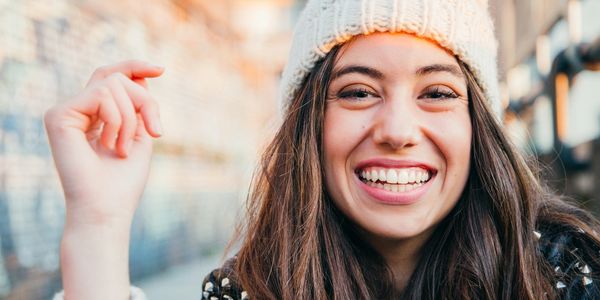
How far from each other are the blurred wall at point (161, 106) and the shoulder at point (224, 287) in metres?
0.41

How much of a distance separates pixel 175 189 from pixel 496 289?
711 cm

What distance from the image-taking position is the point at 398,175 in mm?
1976

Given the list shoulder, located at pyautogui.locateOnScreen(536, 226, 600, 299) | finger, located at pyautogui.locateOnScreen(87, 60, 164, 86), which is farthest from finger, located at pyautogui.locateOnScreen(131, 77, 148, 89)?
shoulder, located at pyautogui.locateOnScreen(536, 226, 600, 299)

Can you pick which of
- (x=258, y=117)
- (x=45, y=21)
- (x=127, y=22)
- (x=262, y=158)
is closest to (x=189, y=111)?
(x=127, y=22)

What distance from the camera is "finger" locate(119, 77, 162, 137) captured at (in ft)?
5.84

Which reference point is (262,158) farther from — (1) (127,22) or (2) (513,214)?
(1) (127,22)

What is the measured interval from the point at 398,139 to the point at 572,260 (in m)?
0.64

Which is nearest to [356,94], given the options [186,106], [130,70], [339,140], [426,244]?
[339,140]

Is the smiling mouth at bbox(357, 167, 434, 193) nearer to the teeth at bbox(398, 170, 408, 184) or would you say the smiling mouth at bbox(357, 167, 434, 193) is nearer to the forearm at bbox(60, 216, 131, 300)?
the teeth at bbox(398, 170, 408, 184)

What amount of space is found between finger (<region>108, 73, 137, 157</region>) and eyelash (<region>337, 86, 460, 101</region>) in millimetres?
674

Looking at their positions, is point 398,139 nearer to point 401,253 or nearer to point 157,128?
point 401,253

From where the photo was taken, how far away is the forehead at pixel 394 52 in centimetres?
198

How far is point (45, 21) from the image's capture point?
5348 mm

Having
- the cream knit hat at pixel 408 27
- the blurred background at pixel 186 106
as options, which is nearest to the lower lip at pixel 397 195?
the cream knit hat at pixel 408 27
